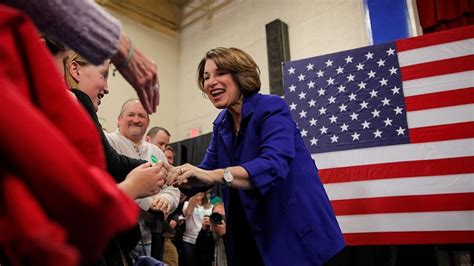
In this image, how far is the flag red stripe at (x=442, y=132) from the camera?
2.56 meters

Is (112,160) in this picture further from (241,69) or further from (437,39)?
(437,39)

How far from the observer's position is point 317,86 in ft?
10.2

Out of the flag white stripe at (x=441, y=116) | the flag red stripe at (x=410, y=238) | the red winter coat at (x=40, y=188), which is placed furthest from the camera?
the flag white stripe at (x=441, y=116)

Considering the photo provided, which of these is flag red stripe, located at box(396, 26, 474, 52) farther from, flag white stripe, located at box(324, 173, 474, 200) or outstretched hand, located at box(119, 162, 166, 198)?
outstretched hand, located at box(119, 162, 166, 198)

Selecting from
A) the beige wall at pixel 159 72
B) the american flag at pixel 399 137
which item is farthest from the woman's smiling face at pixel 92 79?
the beige wall at pixel 159 72

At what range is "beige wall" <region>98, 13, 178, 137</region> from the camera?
6.77 meters

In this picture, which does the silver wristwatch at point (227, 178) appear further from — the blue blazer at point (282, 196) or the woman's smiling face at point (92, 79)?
the woman's smiling face at point (92, 79)

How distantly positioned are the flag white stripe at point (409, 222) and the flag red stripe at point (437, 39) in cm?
→ 119

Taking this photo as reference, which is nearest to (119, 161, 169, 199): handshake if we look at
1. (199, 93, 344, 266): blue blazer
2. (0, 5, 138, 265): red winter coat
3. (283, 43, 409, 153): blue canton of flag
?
(0, 5, 138, 265): red winter coat

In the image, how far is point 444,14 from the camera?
13.3 feet

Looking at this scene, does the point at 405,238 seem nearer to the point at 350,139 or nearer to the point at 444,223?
the point at 444,223

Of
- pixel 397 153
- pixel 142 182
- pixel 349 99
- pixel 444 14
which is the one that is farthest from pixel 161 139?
pixel 444 14

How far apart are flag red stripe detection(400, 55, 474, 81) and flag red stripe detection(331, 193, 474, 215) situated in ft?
2.78

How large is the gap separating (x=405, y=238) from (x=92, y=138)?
8.55 feet
